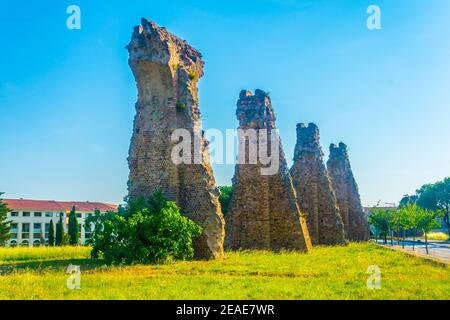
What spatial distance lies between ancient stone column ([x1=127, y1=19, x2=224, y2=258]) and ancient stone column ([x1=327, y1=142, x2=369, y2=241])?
22.4 meters

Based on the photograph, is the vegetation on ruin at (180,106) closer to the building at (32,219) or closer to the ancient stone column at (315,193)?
the ancient stone column at (315,193)

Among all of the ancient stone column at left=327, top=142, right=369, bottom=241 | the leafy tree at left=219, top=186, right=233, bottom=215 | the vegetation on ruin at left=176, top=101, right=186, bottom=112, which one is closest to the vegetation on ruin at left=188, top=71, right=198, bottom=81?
the vegetation on ruin at left=176, top=101, right=186, bottom=112

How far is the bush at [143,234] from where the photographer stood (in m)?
14.9

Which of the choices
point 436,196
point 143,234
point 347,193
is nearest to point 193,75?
point 143,234

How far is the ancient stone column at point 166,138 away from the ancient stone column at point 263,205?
4303mm

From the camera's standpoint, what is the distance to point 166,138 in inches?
675

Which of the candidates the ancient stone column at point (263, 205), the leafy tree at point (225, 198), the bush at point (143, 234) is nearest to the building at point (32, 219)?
the leafy tree at point (225, 198)

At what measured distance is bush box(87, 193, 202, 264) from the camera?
1488 centimetres

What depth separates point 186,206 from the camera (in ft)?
56.1

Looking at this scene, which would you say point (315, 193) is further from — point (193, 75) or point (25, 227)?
point (25, 227)

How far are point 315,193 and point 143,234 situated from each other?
16.3 m
